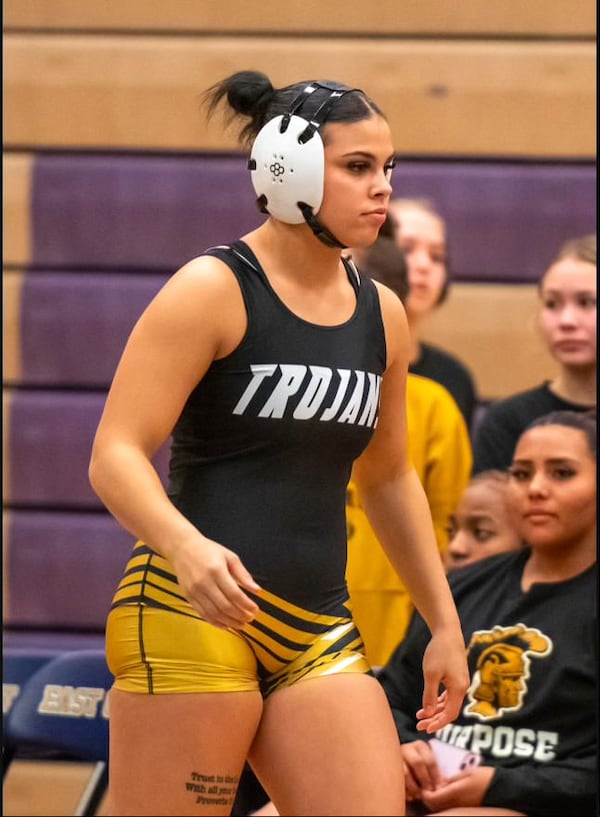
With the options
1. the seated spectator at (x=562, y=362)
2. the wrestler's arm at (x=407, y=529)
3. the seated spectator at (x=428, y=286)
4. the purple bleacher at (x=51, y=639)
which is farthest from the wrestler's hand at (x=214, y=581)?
the purple bleacher at (x=51, y=639)

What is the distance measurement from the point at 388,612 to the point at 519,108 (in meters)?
1.83

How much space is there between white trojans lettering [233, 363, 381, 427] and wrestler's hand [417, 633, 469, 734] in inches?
14.9

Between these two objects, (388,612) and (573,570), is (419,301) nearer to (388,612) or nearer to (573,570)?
(388,612)

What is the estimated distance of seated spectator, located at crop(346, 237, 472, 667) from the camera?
3100mm

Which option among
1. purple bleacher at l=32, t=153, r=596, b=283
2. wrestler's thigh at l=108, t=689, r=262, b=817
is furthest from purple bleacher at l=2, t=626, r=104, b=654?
wrestler's thigh at l=108, t=689, r=262, b=817

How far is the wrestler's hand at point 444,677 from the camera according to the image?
2070 mm

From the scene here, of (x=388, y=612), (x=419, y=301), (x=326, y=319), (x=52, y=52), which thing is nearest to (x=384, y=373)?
(x=326, y=319)

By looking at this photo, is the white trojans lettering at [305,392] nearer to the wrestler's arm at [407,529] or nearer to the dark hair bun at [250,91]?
the wrestler's arm at [407,529]

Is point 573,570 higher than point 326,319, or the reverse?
point 326,319

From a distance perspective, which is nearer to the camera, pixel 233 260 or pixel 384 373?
pixel 233 260

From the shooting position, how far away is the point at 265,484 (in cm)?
191

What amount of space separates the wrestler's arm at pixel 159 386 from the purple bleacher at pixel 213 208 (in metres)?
2.52

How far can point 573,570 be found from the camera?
8.89 ft

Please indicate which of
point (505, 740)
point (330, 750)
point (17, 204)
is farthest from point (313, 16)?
point (330, 750)
